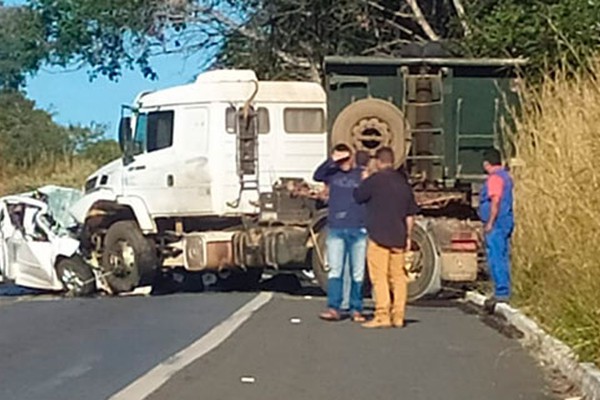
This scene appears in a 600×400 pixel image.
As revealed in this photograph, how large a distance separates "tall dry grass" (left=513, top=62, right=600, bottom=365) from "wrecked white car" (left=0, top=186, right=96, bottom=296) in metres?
7.73

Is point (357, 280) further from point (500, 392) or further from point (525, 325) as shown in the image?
point (500, 392)

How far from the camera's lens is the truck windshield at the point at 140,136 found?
23.6m

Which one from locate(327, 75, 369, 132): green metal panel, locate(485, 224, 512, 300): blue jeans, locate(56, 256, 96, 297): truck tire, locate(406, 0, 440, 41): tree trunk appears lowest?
locate(56, 256, 96, 297): truck tire

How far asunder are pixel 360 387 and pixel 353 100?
392 inches

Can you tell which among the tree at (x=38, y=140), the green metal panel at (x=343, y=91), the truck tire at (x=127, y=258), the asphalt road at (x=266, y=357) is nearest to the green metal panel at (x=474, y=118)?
the green metal panel at (x=343, y=91)

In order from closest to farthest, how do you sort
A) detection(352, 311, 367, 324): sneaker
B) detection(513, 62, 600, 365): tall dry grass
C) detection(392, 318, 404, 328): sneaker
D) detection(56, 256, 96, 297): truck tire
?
detection(513, 62, 600, 365): tall dry grass → detection(392, 318, 404, 328): sneaker → detection(352, 311, 367, 324): sneaker → detection(56, 256, 96, 297): truck tire

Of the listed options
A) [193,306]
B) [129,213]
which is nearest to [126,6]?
[129,213]

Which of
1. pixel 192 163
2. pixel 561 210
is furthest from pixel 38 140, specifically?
pixel 561 210

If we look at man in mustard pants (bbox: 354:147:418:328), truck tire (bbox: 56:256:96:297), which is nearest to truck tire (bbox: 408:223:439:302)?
man in mustard pants (bbox: 354:147:418:328)

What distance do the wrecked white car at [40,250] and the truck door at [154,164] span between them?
1.50 m

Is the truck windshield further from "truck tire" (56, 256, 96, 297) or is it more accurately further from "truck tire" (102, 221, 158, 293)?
"truck tire" (56, 256, 96, 297)

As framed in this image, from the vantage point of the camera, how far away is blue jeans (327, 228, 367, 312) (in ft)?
55.4

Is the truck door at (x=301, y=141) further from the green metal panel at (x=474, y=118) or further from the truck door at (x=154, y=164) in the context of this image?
the green metal panel at (x=474, y=118)

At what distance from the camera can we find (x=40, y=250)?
24453 mm
